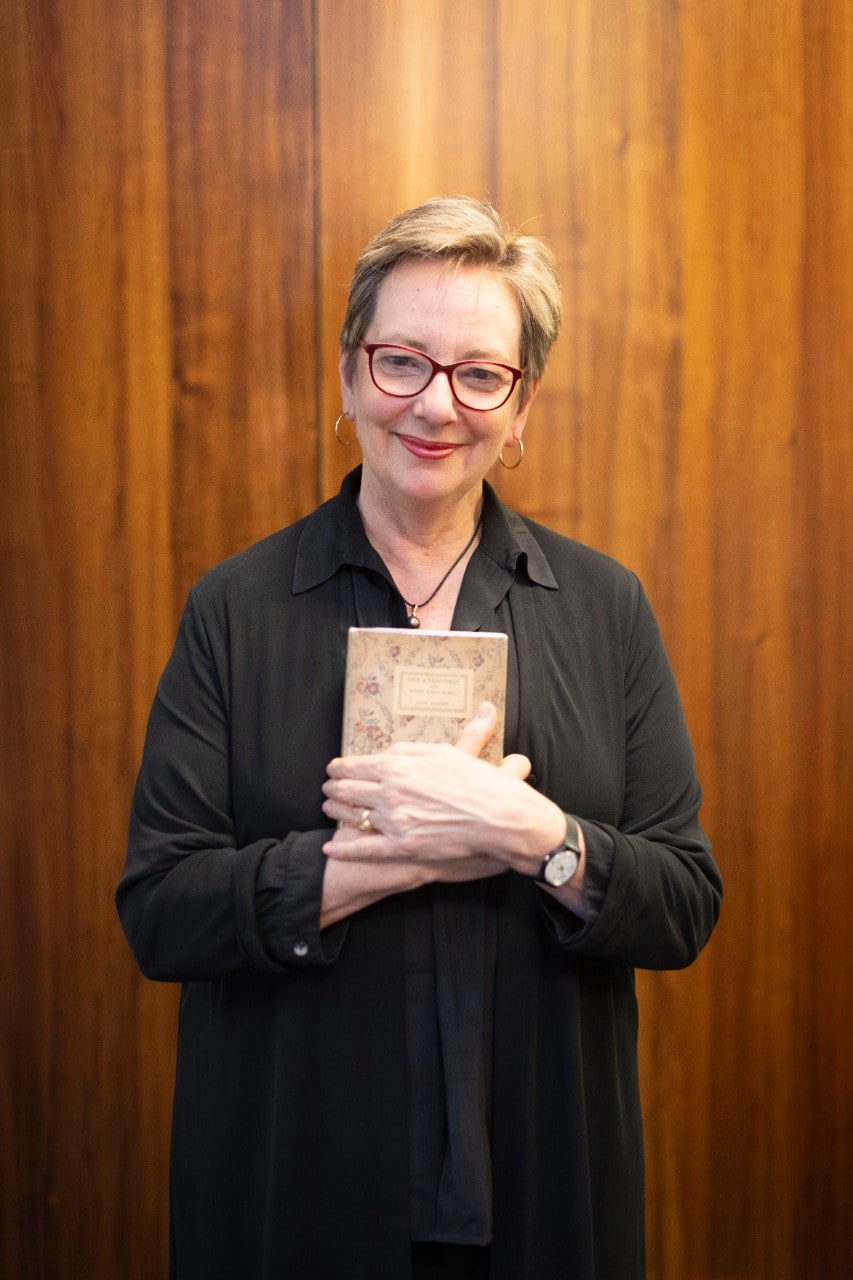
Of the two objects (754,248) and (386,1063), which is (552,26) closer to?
(754,248)

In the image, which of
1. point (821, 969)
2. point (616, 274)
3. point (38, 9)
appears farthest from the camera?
point (821, 969)

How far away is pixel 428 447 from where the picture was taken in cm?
155

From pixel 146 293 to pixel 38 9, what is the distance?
0.53 m

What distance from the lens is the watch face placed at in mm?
1412

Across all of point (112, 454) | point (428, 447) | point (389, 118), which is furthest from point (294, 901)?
point (389, 118)

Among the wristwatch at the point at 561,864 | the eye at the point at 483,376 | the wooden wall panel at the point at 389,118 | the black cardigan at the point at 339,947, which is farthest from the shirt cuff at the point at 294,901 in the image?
the wooden wall panel at the point at 389,118

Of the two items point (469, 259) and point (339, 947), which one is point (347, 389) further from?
point (339, 947)

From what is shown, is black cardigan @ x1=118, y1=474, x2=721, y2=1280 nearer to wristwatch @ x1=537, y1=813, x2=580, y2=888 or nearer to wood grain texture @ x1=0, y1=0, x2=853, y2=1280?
wristwatch @ x1=537, y1=813, x2=580, y2=888

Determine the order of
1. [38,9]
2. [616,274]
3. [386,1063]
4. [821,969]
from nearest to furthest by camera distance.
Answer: [386,1063] < [38,9] < [616,274] < [821,969]

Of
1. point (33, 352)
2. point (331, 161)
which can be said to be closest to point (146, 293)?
point (33, 352)

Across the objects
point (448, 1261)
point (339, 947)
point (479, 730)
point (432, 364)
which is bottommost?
point (448, 1261)

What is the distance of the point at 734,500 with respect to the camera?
7.97ft

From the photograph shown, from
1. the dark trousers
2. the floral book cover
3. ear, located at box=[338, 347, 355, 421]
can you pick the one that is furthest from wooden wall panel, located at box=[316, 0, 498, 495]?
the dark trousers

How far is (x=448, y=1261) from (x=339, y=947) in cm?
45
